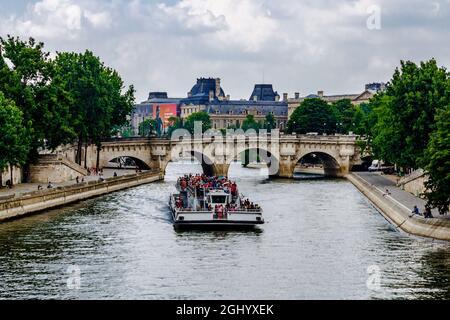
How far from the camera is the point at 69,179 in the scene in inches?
4360

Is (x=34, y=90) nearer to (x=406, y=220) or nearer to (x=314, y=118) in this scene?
(x=406, y=220)

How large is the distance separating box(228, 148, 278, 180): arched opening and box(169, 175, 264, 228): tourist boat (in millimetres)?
58386

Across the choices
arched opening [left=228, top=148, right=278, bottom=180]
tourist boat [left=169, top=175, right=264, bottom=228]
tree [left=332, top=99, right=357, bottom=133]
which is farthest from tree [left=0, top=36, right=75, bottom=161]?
tree [left=332, top=99, right=357, bottom=133]

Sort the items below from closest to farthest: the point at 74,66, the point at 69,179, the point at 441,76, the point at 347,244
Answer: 1. the point at 347,244
2. the point at 441,76
3. the point at 69,179
4. the point at 74,66

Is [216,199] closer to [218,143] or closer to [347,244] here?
[347,244]

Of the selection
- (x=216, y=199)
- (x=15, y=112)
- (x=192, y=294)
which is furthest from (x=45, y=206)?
(x=192, y=294)

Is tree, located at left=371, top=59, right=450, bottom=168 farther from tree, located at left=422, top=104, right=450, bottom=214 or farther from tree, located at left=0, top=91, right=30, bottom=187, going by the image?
tree, located at left=0, top=91, right=30, bottom=187

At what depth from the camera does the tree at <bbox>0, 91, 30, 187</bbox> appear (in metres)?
85.9

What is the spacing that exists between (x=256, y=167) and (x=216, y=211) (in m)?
103

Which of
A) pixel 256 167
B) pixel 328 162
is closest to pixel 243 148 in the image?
pixel 328 162

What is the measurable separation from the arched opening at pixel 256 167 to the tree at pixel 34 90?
129 ft

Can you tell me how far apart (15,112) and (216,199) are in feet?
79.3

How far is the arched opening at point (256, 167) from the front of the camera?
143375 millimetres
